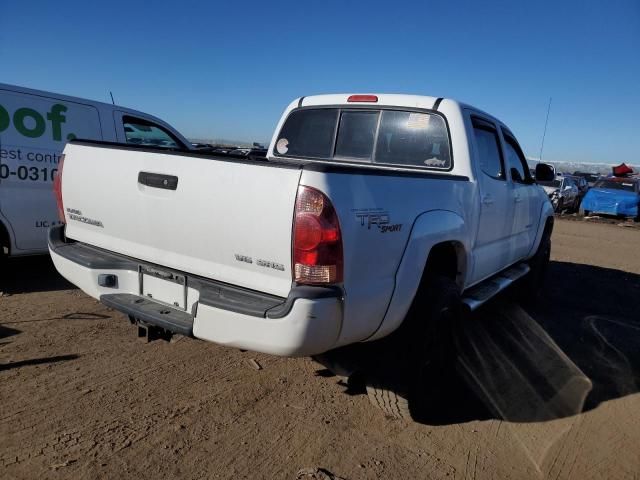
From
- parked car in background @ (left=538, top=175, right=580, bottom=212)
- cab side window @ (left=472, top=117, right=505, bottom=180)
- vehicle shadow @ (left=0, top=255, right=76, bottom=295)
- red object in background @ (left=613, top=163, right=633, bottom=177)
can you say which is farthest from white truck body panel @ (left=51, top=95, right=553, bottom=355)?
red object in background @ (left=613, top=163, right=633, bottom=177)

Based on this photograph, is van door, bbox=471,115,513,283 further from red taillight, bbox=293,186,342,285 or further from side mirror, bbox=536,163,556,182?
red taillight, bbox=293,186,342,285

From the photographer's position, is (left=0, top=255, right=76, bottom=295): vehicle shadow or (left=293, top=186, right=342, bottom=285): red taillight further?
(left=0, top=255, right=76, bottom=295): vehicle shadow

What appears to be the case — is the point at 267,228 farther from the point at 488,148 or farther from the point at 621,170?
the point at 621,170

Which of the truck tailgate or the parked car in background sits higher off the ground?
the truck tailgate

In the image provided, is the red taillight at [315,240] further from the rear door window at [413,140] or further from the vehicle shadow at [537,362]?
the rear door window at [413,140]

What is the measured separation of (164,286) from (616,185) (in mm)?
22842

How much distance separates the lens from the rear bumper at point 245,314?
2.28 metres

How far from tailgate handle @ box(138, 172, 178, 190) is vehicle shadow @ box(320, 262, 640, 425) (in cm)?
155

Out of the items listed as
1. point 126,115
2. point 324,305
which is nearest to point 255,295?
point 324,305

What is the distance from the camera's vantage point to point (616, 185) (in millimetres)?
21109

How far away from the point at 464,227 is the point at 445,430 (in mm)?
1361

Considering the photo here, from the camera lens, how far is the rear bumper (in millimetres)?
2283

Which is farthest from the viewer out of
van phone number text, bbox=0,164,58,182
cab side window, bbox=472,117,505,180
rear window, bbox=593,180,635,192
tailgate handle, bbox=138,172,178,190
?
rear window, bbox=593,180,635,192

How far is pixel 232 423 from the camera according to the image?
305cm
